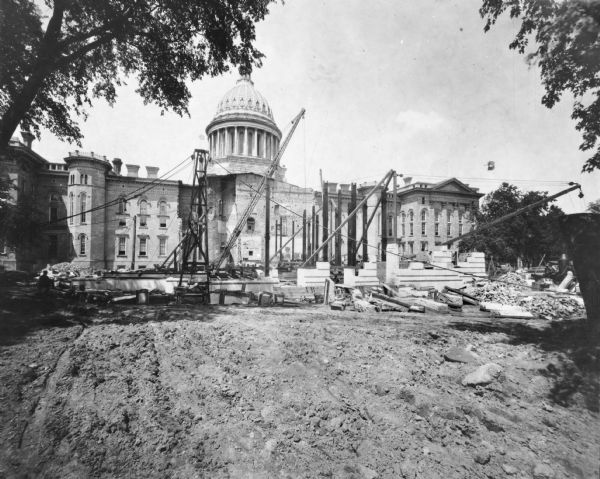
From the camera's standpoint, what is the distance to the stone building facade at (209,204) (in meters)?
35.0

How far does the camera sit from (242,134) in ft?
179

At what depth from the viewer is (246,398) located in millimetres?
4520

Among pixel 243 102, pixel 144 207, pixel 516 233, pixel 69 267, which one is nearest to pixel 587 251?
pixel 516 233

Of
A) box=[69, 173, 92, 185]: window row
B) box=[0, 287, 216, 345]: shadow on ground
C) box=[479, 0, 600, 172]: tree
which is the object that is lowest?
box=[0, 287, 216, 345]: shadow on ground

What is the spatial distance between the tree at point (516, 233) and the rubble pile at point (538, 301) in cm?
2355

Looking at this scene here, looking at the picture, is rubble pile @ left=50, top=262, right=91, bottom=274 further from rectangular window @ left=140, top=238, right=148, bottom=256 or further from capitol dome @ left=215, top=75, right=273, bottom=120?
capitol dome @ left=215, top=75, right=273, bottom=120

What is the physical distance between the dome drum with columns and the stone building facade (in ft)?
0.60

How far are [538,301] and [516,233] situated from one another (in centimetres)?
3102

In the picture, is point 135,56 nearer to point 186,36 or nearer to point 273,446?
point 186,36

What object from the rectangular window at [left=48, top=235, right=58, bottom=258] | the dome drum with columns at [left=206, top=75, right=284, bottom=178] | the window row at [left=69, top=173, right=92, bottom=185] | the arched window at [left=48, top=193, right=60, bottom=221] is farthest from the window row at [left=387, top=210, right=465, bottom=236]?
the arched window at [left=48, top=193, right=60, bottom=221]

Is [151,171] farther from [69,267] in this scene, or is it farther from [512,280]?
[512,280]

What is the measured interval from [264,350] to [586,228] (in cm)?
690

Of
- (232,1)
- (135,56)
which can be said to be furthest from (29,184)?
(232,1)

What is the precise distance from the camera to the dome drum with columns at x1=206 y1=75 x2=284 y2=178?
53.1 metres
